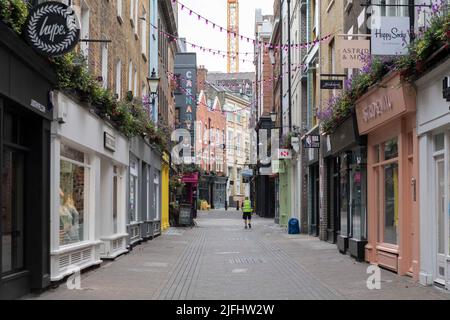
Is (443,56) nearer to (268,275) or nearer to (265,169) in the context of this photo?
(268,275)

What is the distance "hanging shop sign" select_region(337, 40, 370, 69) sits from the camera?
15391mm

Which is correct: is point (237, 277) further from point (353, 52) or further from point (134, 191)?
point (134, 191)

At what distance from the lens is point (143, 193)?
2542cm

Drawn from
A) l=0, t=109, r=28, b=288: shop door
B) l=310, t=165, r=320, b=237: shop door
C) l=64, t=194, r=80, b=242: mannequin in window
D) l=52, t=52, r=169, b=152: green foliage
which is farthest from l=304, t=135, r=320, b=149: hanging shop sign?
l=0, t=109, r=28, b=288: shop door

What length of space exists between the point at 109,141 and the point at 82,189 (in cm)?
233

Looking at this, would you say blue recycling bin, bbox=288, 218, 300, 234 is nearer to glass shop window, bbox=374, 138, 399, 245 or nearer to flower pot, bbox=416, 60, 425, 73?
glass shop window, bbox=374, 138, 399, 245

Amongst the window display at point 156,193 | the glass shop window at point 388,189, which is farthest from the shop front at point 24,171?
the window display at point 156,193

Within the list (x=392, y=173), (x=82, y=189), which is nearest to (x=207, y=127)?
(x=392, y=173)

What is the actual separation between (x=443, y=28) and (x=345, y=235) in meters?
9.85

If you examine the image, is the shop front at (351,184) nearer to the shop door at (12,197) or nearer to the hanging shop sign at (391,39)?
the hanging shop sign at (391,39)

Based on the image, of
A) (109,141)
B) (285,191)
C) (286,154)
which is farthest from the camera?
(285,191)

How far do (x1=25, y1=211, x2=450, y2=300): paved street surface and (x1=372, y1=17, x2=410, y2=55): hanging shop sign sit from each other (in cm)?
424

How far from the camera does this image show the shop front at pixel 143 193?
22089 mm
